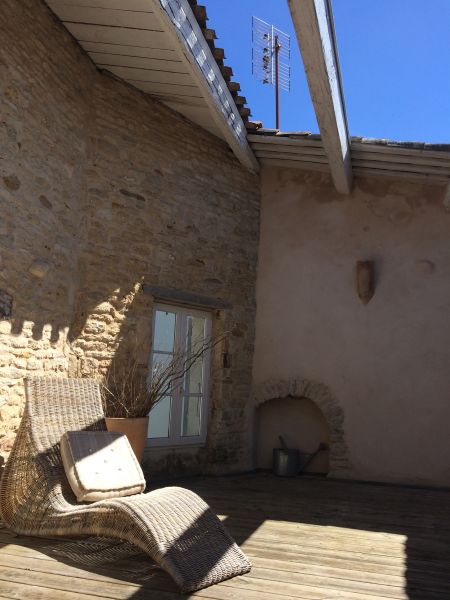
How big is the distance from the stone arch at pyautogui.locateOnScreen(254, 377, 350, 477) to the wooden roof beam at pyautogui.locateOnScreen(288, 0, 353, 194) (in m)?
2.25

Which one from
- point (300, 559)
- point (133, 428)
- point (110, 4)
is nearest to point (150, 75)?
point (110, 4)

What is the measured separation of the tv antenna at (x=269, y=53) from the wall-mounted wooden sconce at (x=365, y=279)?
9.92ft

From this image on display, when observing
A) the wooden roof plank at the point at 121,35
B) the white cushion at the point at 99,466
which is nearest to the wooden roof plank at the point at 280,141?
the wooden roof plank at the point at 121,35

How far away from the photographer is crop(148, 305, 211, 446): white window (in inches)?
215

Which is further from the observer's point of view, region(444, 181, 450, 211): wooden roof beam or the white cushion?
region(444, 181, 450, 211): wooden roof beam

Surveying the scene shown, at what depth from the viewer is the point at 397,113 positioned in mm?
5586

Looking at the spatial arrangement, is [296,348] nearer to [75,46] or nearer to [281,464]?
[281,464]

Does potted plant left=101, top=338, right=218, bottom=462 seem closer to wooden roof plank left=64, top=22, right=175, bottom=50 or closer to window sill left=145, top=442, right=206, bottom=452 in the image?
window sill left=145, top=442, right=206, bottom=452

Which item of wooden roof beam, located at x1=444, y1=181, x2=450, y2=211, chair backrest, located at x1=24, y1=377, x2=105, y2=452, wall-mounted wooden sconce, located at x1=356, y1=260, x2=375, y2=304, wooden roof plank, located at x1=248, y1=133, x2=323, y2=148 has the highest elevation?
wooden roof plank, located at x1=248, y1=133, x2=323, y2=148

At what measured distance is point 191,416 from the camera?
18.9ft

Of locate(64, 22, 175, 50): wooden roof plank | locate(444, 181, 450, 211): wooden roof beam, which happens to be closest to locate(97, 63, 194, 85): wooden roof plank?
locate(64, 22, 175, 50): wooden roof plank

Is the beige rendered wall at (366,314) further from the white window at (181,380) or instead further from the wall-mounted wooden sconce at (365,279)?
the white window at (181,380)

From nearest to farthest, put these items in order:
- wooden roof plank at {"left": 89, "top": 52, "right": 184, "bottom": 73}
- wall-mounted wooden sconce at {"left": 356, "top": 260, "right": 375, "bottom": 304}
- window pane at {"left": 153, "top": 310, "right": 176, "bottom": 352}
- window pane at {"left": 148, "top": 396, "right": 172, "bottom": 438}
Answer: wooden roof plank at {"left": 89, "top": 52, "right": 184, "bottom": 73} < window pane at {"left": 148, "top": 396, "right": 172, "bottom": 438} < window pane at {"left": 153, "top": 310, "right": 176, "bottom": 352} < wall-mounted wooden sconce at {"left": 356, "top": 260, "right": 375, "bottom": 304}

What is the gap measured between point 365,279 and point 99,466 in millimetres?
3743
